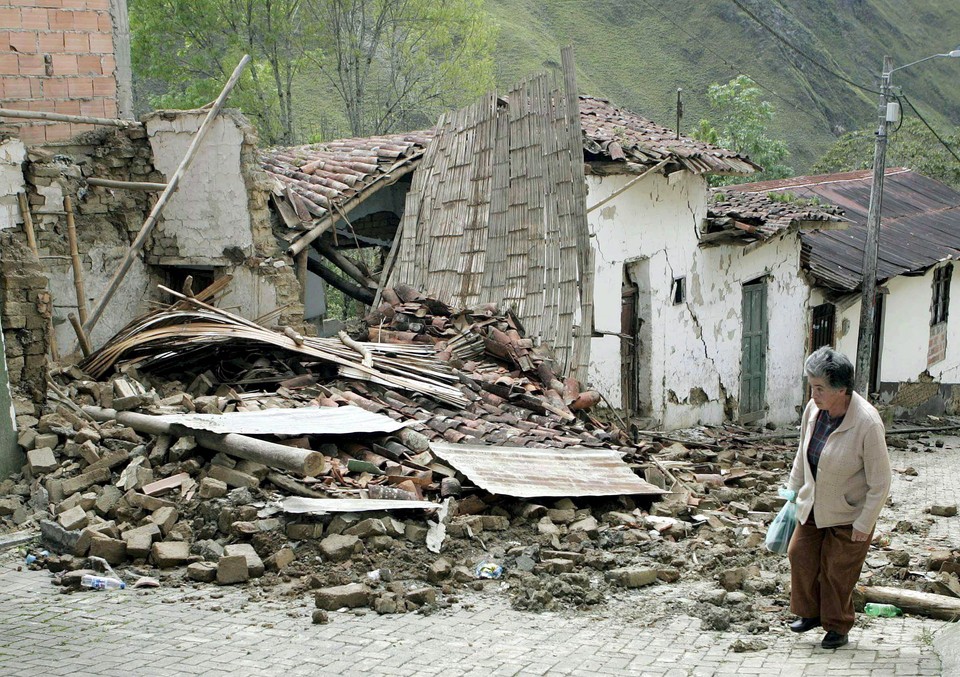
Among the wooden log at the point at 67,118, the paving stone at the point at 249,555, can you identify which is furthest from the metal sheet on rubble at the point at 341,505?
the wooden log at the point at 67,118

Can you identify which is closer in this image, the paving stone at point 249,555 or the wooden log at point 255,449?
the paving stone at point 249,555

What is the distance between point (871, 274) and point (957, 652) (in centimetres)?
1275

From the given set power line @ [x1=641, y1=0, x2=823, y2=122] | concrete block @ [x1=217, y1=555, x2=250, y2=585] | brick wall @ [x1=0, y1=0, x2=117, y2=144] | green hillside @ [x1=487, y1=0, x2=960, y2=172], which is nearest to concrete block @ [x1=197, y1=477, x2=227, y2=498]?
concrete block @ [x1=217, y1=555, x2=250, y2=585]

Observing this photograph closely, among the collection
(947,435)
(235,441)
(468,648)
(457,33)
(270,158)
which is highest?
(457,33)

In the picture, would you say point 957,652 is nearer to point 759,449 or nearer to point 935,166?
point 759,449

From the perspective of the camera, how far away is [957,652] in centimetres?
455

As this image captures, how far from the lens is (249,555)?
6164mm

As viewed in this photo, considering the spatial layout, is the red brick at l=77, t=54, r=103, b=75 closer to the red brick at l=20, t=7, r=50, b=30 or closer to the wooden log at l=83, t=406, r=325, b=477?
the red brick at l=20, t=7, r=50, b=30

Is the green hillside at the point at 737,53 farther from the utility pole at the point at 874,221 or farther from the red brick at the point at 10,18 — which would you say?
the red brick at the point at 10,18

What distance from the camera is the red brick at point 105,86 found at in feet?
34.8

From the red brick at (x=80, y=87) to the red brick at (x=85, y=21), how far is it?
0.53 metres

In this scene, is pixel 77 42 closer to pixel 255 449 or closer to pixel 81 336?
pixel 81 336

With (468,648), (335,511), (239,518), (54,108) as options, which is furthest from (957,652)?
(54,108)

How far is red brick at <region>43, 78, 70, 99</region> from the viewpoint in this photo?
10367 mm
